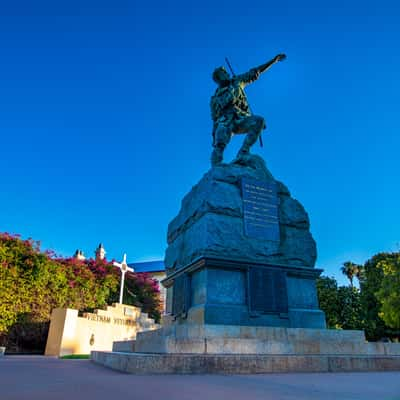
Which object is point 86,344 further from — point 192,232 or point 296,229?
point 296,229

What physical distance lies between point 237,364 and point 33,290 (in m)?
13.3

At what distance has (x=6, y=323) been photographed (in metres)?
13.0

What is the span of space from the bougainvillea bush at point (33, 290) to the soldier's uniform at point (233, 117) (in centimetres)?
1043

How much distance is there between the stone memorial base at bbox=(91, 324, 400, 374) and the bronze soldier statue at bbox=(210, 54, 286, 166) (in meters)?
4.39

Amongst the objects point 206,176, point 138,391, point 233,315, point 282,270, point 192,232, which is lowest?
point 138,391

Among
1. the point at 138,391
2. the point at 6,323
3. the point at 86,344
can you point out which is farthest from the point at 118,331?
the point at 138,391

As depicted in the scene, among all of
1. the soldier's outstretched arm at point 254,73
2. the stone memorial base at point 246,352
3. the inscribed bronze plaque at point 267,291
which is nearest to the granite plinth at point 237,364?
the stone memorial base at point 246,352

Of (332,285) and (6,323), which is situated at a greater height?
(332,285)

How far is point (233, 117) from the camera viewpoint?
8500mm

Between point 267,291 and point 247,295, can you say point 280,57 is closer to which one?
point 267,291

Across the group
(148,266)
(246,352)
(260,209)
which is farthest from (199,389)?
(148,266)

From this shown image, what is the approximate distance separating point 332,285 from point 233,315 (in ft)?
74.6

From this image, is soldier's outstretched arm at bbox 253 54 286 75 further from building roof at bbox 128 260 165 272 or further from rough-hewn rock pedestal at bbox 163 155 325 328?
building roof at bbox 128 260 165 272

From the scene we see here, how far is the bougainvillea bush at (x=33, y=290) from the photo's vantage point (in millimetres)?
13258
